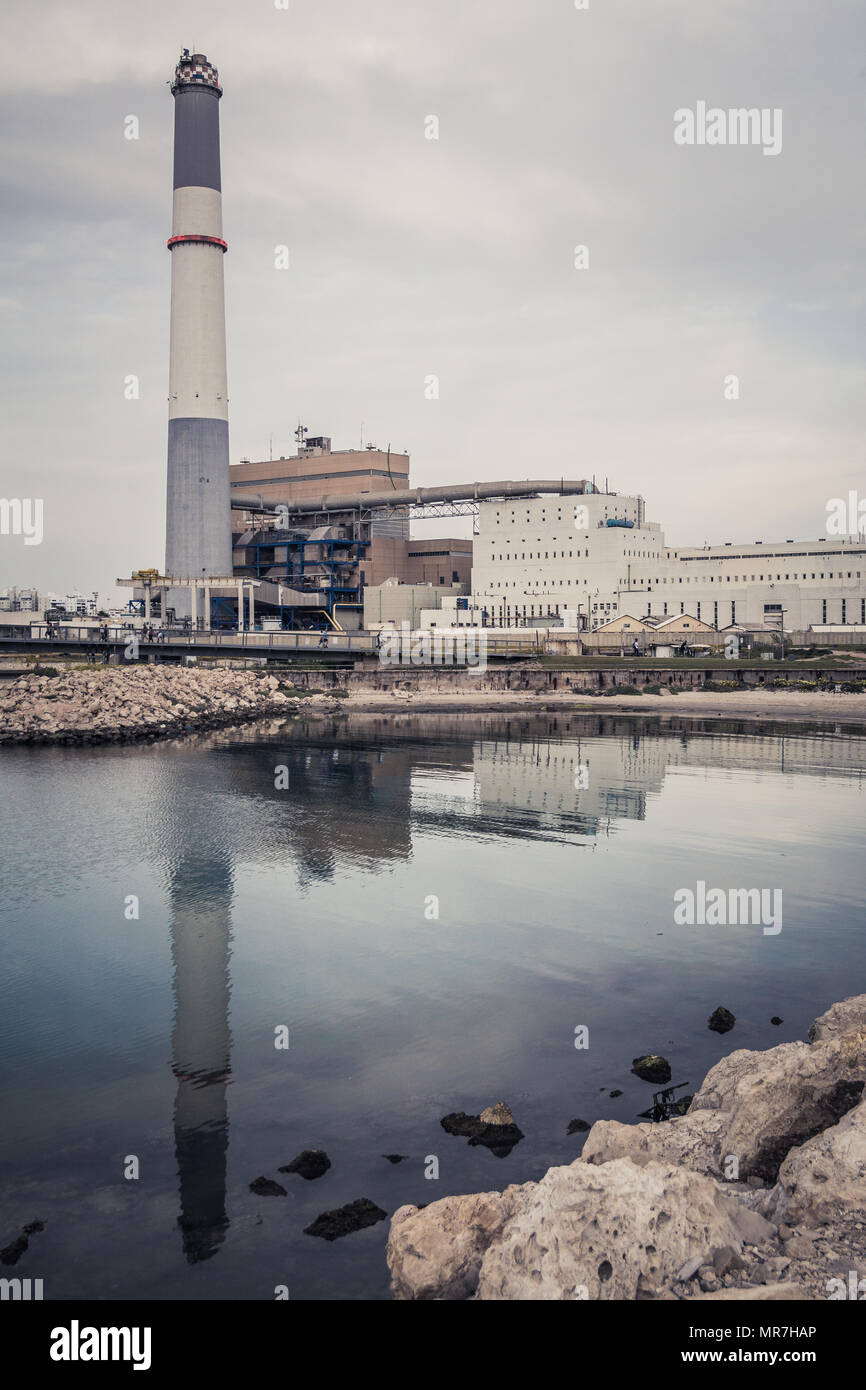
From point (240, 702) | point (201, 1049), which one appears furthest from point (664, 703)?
point (201, 1049)

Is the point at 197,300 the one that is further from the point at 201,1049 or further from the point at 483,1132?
the point at 483,1132

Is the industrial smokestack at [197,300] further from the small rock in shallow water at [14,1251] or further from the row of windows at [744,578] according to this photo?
the small rock in shallow water at [14,1251]

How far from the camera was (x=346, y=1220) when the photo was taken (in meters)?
7.87

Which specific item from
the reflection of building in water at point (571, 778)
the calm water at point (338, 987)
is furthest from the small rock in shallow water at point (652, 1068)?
the reflection of building in water at point (571, 778)

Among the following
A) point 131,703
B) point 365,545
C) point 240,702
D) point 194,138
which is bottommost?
point 240,702

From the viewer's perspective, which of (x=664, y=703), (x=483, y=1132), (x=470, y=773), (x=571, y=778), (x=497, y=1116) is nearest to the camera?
(x=483, y=1132)

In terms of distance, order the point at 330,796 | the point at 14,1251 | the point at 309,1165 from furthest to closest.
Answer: the point at 330,796
the point at 309,1165
the point at 14,1251

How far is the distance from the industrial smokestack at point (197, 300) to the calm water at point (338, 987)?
5460cm

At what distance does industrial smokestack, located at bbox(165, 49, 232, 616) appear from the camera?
2963 inches

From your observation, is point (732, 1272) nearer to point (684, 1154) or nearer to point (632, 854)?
point (684, 1154)

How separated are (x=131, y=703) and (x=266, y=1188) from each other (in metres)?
42.8

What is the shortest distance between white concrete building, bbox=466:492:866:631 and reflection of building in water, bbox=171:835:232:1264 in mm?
73885

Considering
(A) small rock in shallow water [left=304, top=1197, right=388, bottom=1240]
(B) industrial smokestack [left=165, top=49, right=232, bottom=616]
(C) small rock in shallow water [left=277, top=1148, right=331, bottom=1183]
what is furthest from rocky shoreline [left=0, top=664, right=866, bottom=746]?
(A) small rock in shallow water [left=304, top=1197, right=388, bottom=1240]

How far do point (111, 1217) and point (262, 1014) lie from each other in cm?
458
